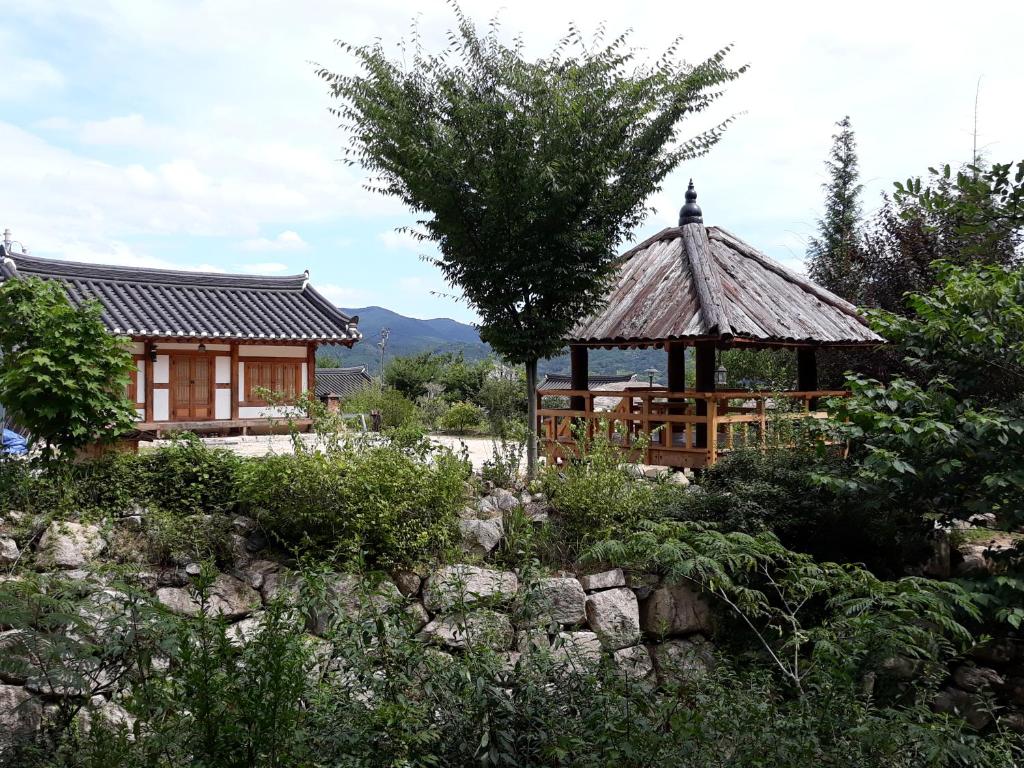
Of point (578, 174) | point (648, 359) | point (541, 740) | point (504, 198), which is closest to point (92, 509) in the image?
point (541, 740)

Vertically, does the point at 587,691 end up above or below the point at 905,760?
above

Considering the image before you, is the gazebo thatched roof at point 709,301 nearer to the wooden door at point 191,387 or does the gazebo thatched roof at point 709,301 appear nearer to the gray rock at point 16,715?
the gray rock at point 16,715

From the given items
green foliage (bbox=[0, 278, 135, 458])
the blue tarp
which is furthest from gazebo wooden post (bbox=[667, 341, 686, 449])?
the blue tarp

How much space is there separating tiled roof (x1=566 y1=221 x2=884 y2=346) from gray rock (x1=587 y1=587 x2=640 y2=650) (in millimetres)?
3566

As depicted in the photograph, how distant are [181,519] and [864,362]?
11.8 meters

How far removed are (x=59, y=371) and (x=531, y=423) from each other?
4888 millimetres

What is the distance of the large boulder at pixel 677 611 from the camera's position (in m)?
6.48

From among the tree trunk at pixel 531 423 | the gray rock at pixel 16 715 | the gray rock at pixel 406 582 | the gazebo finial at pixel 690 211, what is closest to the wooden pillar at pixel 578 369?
the tree trunk at pixel 531 423

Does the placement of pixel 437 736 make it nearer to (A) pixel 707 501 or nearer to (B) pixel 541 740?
(B) pixel 541 740

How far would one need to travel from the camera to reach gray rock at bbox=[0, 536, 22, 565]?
543cm

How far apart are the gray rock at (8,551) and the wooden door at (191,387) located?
31.8 ft

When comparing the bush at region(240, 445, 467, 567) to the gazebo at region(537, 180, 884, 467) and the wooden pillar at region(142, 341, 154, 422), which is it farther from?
the wooden pillar at region(142, 341, 154, 422)

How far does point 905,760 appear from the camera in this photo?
376 cm

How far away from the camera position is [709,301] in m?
9.11
